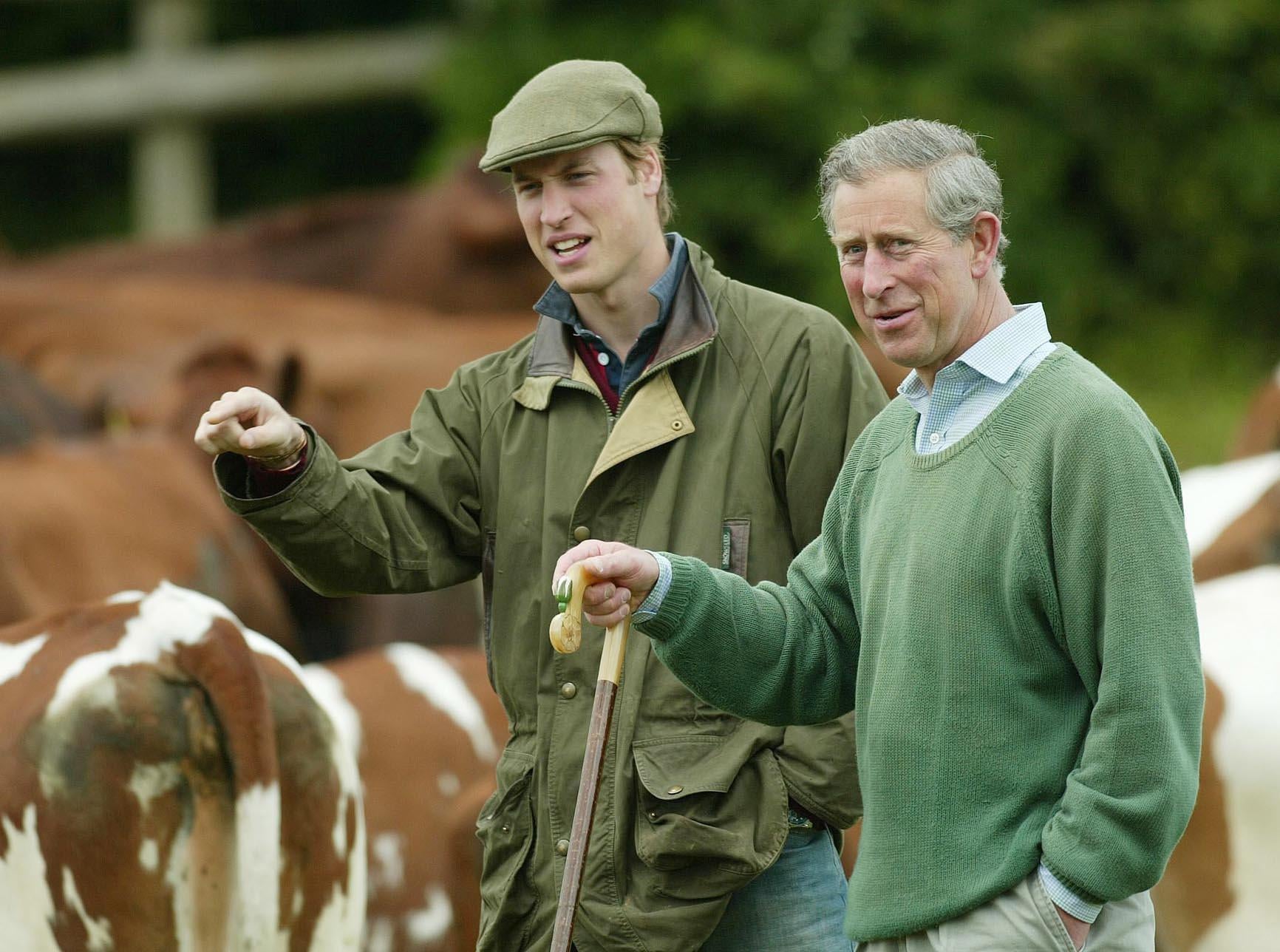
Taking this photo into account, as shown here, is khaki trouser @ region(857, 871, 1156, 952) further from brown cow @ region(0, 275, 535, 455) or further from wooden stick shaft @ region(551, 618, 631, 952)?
brown cow @ region(0, 275, 535, 455)

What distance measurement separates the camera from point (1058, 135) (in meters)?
10.8

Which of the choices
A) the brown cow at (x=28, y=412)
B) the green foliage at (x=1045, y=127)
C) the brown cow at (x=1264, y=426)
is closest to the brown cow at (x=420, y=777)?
the brown cow at (x=28, y=412)

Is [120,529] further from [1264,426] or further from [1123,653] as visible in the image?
[1123,653]

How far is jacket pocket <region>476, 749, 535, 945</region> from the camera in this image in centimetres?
320

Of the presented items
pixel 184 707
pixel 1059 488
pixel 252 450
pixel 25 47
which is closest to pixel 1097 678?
pixel 1059 488

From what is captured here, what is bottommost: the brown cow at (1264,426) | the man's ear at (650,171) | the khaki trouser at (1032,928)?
the brown cow at (1264,426)

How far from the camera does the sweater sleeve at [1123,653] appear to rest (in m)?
2.50

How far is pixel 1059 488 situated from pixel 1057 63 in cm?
817

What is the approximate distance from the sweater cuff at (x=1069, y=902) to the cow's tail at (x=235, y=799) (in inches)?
60.2

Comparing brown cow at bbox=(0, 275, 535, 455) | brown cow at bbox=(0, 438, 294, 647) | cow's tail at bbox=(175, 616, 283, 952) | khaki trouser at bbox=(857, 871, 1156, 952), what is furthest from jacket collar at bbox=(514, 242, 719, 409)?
brown cow at bbox=(0, 275, 535, 455)

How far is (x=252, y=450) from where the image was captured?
2969 mm

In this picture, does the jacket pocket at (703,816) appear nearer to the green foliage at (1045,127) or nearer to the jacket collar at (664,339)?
the jacket collar at (664,339)

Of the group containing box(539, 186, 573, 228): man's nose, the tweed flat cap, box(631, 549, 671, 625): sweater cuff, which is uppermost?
the tweed flat cap

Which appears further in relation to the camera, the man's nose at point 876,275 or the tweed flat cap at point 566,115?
the tweed flat cap at point 566,115
